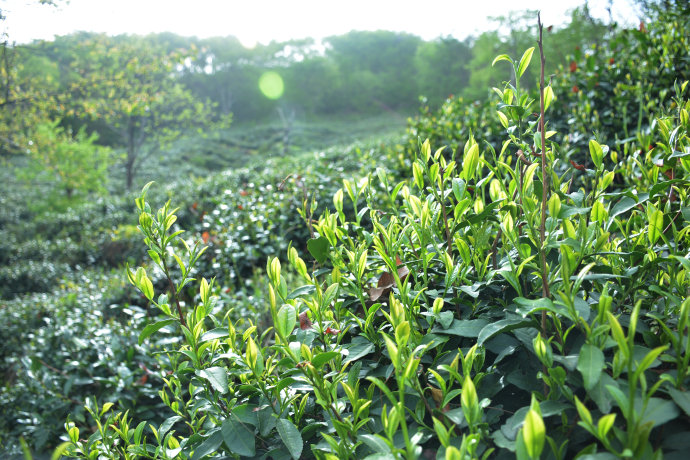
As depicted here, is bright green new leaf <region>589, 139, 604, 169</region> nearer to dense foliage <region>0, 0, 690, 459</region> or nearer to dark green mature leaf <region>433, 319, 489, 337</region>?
dense foliage <region>0, 0, 690, 459</region>

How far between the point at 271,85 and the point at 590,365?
1940 inches

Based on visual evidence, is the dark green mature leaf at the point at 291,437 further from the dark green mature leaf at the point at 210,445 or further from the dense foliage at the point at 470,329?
the dark green mature leaf at the point at 210,445

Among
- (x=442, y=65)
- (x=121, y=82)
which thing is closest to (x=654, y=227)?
(x=121, y=82)

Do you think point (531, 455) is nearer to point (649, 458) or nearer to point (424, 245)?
point (649, 458)

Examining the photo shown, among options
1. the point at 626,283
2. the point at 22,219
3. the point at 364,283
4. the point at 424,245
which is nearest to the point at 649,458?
the point at 626,283

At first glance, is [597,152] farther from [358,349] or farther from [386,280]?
[358,349]

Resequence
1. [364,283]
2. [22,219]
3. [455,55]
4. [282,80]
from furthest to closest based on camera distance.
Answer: [282,80] → [455,55] → [22,219] → [364,283]

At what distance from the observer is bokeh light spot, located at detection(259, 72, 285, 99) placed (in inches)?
1823

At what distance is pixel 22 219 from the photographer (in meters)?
15.7

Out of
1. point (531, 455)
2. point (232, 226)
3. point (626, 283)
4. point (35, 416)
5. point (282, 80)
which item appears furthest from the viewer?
point (282, 80)

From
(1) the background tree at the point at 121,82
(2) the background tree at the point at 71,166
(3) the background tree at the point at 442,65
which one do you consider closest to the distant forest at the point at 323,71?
(3) the background tree at the point at 442,65

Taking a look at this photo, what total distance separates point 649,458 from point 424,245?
658mm

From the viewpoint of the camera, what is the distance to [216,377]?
3.69 ft

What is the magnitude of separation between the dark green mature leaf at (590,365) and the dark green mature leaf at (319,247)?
2.43ft
